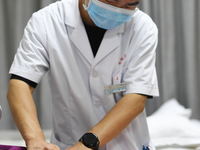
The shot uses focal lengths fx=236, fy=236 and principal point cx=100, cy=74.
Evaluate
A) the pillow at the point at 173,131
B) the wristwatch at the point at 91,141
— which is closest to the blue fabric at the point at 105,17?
the wristwatch at the point at 91,141

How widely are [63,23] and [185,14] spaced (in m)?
1.95

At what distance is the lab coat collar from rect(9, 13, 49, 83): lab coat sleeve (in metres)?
0.14

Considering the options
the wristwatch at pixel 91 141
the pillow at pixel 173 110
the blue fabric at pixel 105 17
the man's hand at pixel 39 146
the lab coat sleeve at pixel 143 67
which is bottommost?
the pillow at pixel 173 110

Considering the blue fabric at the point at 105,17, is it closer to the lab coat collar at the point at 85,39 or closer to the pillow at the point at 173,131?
the lab coat collar at the point at 85,39

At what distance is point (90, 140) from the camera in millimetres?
927

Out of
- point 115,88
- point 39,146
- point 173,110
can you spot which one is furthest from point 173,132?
point 39,146

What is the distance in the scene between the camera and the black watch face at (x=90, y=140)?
913mm

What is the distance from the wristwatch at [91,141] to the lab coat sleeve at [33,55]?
0.34 metres

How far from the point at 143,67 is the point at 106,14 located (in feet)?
0.96

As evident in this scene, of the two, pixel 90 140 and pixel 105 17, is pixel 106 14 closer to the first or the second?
pixel 105 17

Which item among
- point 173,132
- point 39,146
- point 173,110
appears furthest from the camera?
point 173,110

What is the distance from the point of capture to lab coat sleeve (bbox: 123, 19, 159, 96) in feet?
3.55

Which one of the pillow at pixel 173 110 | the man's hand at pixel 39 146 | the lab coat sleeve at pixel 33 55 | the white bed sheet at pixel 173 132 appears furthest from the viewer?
the pillow at pixel 173 110

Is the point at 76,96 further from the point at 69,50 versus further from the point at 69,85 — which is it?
the point at 69,50
